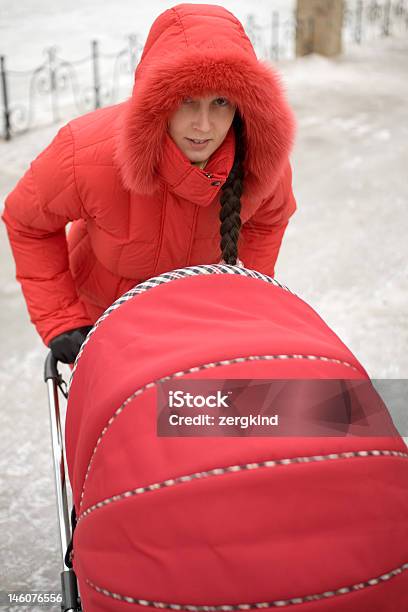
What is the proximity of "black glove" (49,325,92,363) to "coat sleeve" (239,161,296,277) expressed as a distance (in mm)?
507

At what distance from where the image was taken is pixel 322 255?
3900 mm

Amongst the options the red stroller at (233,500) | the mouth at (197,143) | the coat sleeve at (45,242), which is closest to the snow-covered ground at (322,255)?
the mouth at (197,143)

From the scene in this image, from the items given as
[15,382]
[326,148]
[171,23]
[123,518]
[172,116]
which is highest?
[171,23]

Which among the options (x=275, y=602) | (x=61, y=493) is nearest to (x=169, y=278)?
(x=275, y=602)

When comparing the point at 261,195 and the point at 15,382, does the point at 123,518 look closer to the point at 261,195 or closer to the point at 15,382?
the point at 261,195

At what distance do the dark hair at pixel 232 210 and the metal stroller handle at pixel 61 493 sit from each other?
0.53 metres

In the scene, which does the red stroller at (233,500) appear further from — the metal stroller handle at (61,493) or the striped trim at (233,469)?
the metal stroller handle at (61,493)

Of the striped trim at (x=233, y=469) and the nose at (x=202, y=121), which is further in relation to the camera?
the nose at (x=202, y=121)

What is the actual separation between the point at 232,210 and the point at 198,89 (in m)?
0.30

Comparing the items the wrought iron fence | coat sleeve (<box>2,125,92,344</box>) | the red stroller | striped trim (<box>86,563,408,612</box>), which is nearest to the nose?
coat sleeve (<box>2,125,92,344</box>)

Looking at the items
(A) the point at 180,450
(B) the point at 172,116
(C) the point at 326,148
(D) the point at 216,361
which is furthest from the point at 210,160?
(C) the point at 326,148

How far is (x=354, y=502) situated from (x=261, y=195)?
0.92m

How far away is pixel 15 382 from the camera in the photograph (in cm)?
295

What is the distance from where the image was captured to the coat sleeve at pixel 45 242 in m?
1.70
